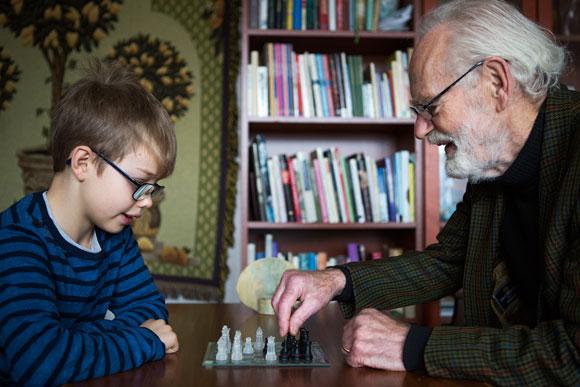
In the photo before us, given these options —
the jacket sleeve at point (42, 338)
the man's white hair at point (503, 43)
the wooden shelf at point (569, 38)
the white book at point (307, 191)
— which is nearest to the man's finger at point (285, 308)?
the jacket sleeve at point (42, 338)

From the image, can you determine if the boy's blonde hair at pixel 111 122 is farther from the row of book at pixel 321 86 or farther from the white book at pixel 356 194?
the white book at pixel 356 194

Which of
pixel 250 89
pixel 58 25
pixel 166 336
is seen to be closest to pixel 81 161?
pixel 166 336

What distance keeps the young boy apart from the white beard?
636 millimetres

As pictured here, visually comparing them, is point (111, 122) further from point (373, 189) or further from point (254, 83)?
point (373, 189)

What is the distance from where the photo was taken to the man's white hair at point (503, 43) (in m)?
1.41

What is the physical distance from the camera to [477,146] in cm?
148

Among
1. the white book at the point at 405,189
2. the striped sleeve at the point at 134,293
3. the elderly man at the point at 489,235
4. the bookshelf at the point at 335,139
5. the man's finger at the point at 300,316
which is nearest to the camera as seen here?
the elderly man at the point at 489,235

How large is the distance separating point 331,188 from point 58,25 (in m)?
1.63

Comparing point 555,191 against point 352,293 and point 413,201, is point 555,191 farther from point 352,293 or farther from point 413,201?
point 413,201

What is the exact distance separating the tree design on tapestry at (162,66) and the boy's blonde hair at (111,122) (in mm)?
1988

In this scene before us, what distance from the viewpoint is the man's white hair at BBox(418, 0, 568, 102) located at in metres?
1.41

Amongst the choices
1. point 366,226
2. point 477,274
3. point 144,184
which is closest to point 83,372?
point 144,184

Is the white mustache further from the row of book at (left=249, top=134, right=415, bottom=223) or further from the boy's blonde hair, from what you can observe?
the row of book at (left=249, top=134, right=415, bottom=223)

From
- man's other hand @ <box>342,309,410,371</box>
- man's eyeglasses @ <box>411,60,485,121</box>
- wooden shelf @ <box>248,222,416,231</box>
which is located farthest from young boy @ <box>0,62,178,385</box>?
wooden shelf @ <box>248,222,416,231</box>
